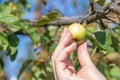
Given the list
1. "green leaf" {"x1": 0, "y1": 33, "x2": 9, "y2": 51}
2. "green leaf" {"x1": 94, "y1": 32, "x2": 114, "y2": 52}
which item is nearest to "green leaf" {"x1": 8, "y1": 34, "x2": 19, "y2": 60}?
"green leaf" {"x1": 0, "y1": 33, "x2": 9, "y2": 51}

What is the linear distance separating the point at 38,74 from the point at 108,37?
41.8 inches

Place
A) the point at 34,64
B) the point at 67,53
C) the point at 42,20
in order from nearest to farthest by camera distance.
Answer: the point at 67,53, the point at 42,20, the point at 34,64

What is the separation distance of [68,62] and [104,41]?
317 mm

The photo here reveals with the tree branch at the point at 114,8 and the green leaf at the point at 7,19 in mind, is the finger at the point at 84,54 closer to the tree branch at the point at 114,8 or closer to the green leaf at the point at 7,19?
the tree branch at the point at 114,8

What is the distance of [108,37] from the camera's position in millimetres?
1818

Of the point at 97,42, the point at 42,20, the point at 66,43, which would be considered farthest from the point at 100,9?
the point at 66,43

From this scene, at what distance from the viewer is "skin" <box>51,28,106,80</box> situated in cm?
145

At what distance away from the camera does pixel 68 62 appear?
4.95ft

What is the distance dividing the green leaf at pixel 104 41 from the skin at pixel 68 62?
23 centimetres

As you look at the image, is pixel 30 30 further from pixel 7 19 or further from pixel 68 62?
pixel 68 62

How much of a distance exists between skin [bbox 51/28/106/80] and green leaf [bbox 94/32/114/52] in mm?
232

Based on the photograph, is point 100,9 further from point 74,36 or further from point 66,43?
point 66,43

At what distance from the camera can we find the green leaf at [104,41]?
175cm

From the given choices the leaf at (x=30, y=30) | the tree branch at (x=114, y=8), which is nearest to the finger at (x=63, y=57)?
the tree branch at (x=114, y=8)
